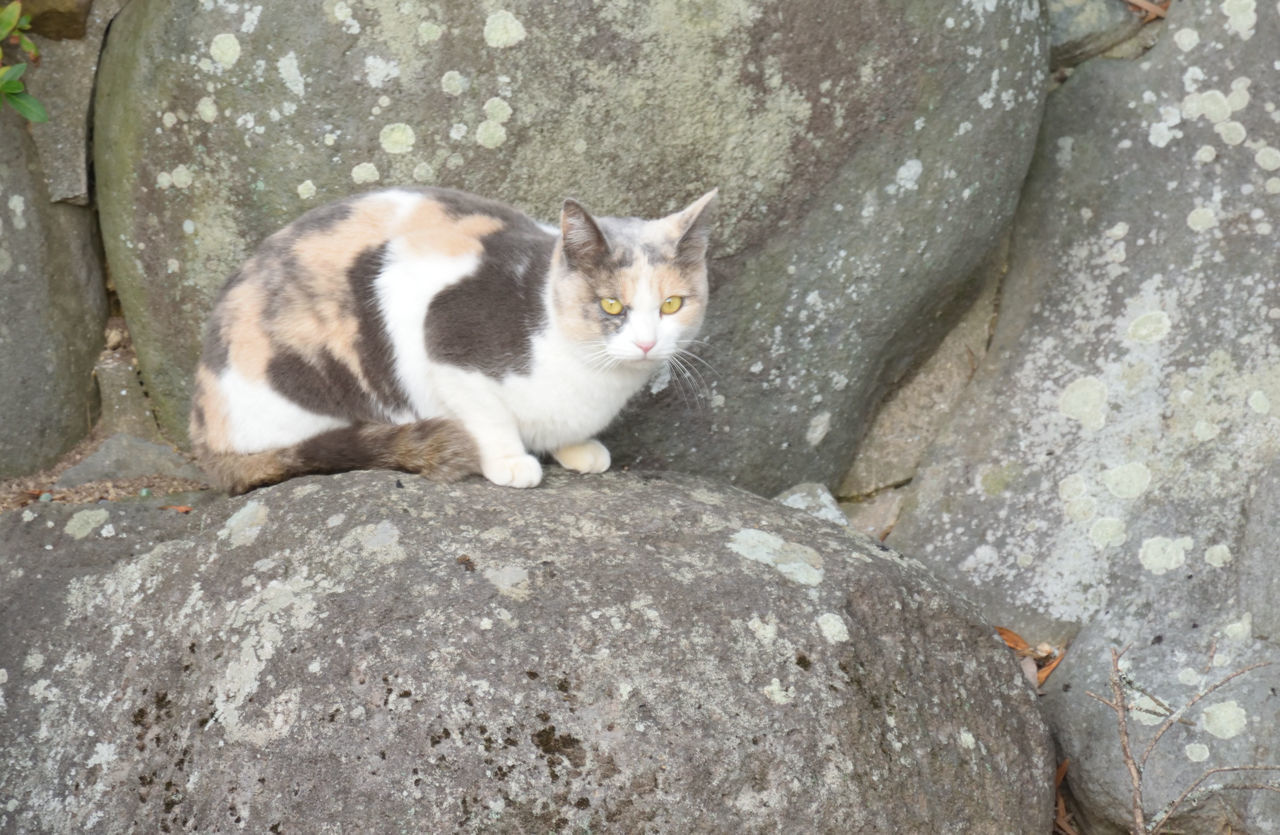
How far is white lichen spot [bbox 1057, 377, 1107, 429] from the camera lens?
4.33m

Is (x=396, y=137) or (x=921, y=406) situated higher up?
(x=396, y=137)

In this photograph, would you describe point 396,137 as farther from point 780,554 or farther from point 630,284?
point 780,554

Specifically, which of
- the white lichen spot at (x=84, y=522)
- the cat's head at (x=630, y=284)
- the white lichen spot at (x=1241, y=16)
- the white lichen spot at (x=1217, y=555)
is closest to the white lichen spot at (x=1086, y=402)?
the white lichen spot at (x=1217, y=555)

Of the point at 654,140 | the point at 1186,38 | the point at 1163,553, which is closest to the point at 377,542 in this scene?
the point at 654,140

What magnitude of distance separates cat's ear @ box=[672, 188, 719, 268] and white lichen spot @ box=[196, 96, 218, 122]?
5.67 ft

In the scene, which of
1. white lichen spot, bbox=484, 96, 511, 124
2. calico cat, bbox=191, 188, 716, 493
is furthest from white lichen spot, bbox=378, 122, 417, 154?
calico cat, bbox=191, 188, 716, 493

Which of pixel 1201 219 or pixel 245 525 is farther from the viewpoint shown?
pixel 1201 219

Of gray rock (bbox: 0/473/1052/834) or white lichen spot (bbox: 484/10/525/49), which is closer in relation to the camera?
gray rock (bbox: 0/473/1052/834)

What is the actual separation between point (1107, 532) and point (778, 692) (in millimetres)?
1859

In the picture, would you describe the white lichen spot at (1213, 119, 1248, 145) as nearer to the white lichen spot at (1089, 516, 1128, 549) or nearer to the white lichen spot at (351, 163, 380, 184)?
the white lichen spot at (1089, 516, 1128, 549)

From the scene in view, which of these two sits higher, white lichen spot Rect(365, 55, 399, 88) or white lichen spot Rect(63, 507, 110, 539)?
white lichen spot Rect(365, 55, 399, 88)

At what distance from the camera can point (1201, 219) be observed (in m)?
4.27

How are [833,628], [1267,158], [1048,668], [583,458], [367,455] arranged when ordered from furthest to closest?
[1267,158], [1048,668], [583,458], [367,455], [833,628]

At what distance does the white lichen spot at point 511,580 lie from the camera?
2.94 meters
